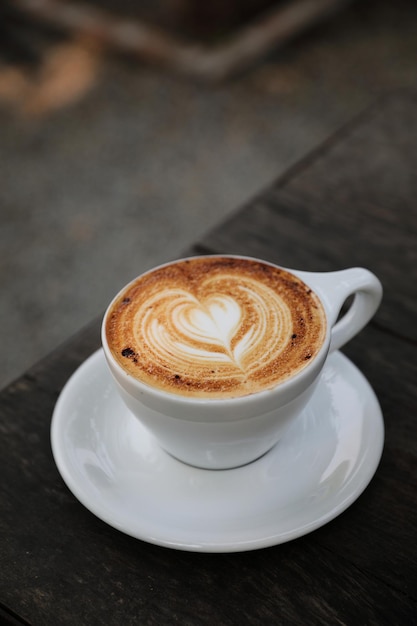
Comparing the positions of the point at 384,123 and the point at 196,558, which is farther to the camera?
the point at 384,123

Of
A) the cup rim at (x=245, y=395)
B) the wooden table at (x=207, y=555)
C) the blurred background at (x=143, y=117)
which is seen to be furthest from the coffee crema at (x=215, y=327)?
the blurred background at (x=143, y=117)

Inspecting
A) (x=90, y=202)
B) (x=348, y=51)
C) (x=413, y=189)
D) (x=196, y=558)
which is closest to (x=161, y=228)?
(x=90, y=202)

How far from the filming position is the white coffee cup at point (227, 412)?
51cm

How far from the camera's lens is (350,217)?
91 centimetres

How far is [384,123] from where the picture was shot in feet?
3.50

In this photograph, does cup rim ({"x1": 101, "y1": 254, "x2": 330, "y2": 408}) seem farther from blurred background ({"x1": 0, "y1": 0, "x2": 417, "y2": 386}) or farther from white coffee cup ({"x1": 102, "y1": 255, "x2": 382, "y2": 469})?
blurred background ({"x1": 0, "y1": 0, "x2": 417, "y2": 386})

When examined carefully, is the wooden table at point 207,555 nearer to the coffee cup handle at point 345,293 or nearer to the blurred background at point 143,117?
the coffee cup handle at point 345,293

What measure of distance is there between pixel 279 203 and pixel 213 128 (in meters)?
1.37

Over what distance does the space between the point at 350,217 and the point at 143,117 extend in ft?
→ 4.99

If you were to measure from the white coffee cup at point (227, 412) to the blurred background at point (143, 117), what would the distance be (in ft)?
3.17

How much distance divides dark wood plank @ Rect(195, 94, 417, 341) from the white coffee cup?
22cm

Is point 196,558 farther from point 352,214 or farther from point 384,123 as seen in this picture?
point 384,123

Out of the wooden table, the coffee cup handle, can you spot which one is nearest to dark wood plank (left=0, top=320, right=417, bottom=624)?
the wooden table

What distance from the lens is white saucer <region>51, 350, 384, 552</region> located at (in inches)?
21.0
